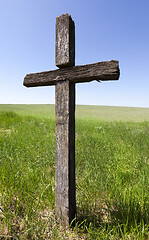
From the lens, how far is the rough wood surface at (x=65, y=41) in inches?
75.9

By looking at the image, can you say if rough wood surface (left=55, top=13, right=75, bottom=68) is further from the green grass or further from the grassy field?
the green grass

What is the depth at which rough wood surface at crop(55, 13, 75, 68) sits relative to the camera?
1.93m

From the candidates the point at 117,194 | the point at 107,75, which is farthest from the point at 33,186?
the point at 107,75

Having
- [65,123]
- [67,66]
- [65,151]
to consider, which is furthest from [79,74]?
[65,151]

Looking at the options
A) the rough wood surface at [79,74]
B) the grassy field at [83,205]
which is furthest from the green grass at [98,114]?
the rough wood surface at [79,74]

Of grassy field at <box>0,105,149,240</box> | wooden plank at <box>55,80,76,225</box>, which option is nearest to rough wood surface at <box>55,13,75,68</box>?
wooden plank at <box>55,80,76,225</box>

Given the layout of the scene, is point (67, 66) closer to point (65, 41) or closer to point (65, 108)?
point (65, 41)

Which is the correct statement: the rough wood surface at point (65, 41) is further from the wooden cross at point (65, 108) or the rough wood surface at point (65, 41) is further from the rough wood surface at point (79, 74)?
the rough wood surface at point (79, 74)

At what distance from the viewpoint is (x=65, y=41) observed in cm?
195

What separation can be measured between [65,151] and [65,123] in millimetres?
353

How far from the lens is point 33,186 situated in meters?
2.42

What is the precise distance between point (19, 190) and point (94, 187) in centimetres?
121

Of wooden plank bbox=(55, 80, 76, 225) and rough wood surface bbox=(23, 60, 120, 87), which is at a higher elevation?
rough wood surface bbox=(23, 60, 120, 87)

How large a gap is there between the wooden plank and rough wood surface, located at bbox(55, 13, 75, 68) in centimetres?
27
